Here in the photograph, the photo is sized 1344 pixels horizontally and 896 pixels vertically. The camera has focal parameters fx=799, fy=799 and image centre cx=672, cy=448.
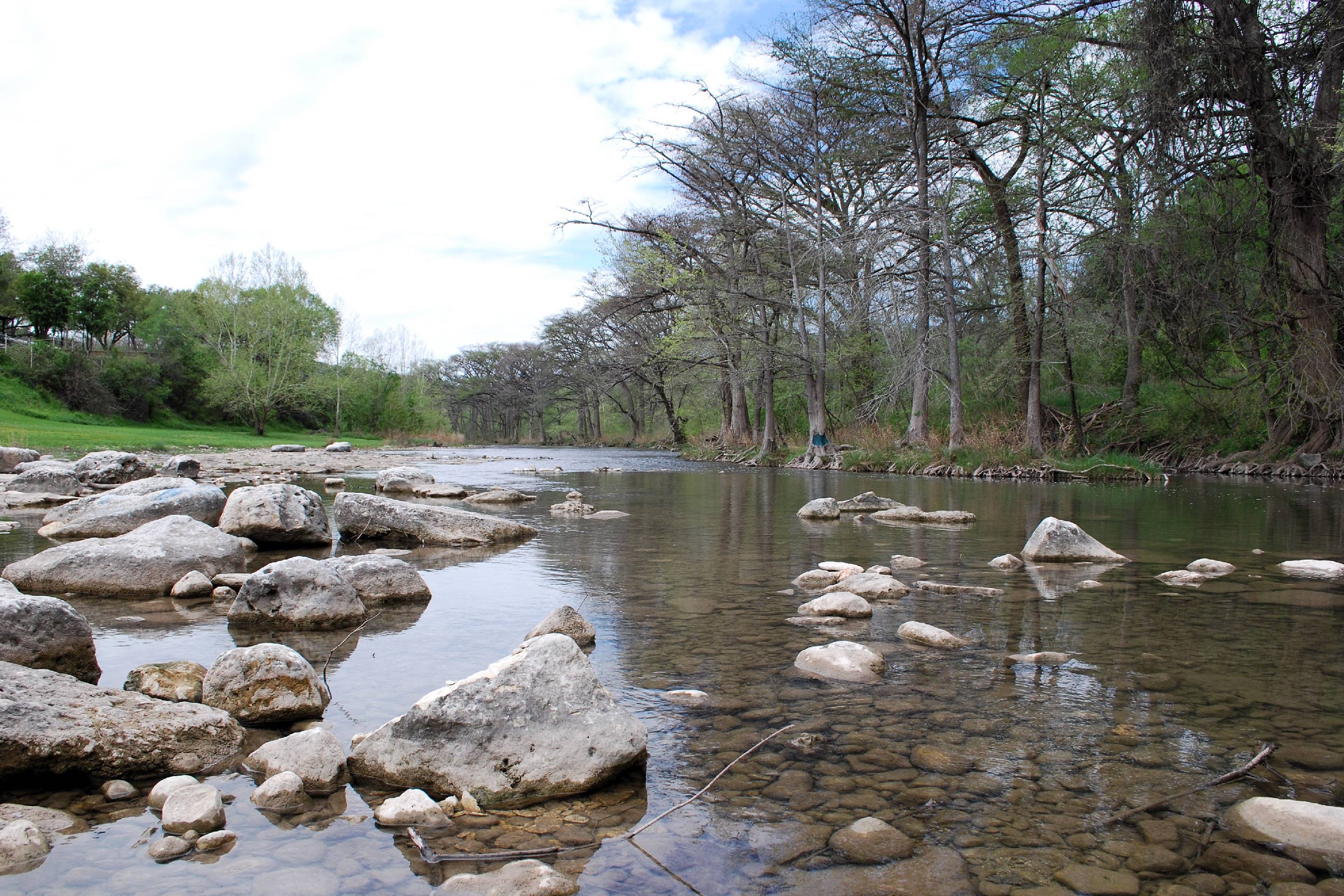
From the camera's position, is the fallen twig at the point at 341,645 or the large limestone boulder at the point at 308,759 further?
the fallen twig at the point at 341,645

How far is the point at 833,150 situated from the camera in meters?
23.9

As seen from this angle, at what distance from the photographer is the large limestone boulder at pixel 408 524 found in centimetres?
787

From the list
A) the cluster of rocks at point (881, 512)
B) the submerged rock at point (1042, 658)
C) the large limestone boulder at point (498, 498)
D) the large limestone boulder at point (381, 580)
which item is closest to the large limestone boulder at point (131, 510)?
the large limestone boulder at point (381, 580)

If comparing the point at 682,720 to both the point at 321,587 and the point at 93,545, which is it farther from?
the point at 93,545

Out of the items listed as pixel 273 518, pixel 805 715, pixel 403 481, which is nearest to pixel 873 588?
pixel 805 715

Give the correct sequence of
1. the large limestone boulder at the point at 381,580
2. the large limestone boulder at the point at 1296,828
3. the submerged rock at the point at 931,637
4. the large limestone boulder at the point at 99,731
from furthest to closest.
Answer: the large limestone boulder at the point at 381,580
the submerged rock at the point at 931,637
the large limestone boulder at the point at 99,731
the large limestone boulder at the point at 1296,828

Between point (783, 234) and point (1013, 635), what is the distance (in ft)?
72.5

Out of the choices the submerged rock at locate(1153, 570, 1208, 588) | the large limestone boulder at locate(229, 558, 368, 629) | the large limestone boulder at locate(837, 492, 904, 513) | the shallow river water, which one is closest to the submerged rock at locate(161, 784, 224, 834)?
the shallow river water

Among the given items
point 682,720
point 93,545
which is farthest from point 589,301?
point 682,720

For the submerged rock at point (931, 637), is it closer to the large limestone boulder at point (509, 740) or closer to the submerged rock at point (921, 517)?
the large limestone boulder at point (509, 740)

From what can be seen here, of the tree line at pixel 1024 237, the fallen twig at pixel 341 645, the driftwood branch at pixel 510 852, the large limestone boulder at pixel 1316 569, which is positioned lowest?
the driftwood branch at pixel 510 852

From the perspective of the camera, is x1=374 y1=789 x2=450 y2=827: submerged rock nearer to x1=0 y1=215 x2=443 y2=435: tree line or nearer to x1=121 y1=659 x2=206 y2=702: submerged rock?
x1=121 y1=659 x2=206 y2=702: submerged rock

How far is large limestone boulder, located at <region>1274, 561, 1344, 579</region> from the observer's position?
5.99 m

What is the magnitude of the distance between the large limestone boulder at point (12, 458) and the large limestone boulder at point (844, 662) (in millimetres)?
16783
